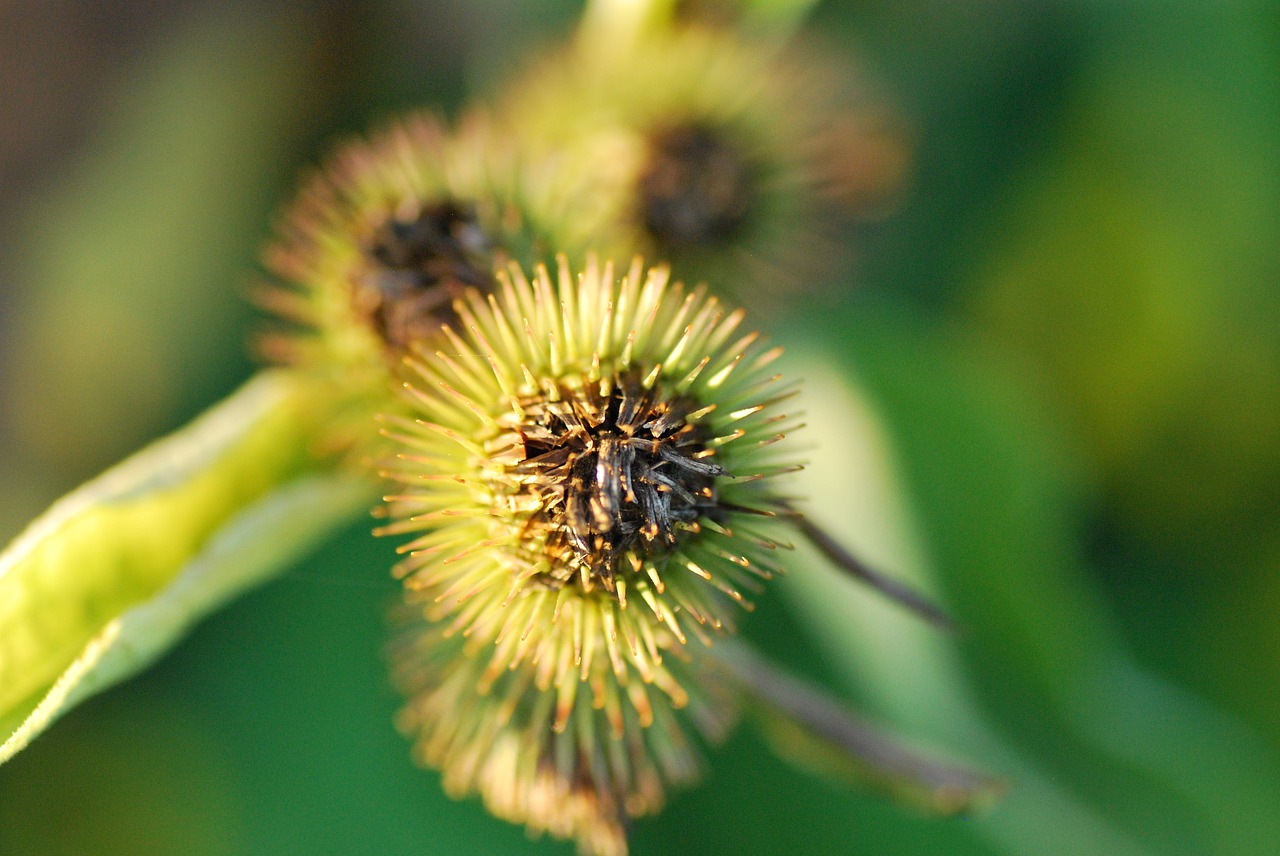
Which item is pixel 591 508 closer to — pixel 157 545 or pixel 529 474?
pixel 529 474

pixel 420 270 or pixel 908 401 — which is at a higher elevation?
pixel 908 401

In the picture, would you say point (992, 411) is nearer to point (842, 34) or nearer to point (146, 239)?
point (842, 34)

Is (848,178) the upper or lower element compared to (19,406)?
upper

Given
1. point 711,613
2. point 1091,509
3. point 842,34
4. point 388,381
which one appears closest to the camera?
point 711,613

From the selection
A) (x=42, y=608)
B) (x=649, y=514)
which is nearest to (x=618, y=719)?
(x=649, y=514)

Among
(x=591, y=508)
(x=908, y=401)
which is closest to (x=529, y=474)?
(x=591, y=508)

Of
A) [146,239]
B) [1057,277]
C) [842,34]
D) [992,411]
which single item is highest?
[842,34]

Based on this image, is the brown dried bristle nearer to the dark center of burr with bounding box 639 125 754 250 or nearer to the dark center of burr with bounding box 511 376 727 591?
the dark center of burr with bounding box 639 125 754 250
